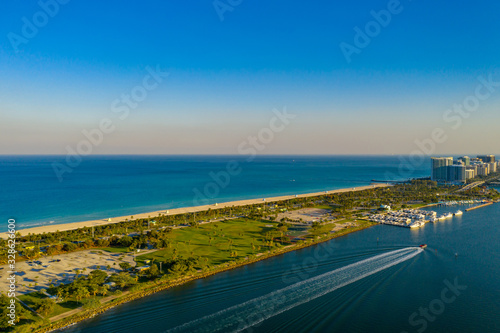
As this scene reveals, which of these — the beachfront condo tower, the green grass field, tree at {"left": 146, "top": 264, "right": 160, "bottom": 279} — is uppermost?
the beachfront condo tower

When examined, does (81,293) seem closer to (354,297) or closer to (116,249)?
(116,249)

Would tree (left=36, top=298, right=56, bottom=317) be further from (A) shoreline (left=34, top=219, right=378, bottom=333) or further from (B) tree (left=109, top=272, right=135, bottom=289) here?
(B) tree (left=109, top=272, right=135, bottom=289)

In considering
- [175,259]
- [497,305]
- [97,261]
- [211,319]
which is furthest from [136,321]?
[497,305]

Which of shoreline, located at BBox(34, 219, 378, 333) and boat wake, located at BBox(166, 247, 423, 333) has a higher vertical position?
shoreline, located at BBox(34, 219, 378, 333)

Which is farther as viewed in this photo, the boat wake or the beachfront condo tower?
the beachfront condo tower

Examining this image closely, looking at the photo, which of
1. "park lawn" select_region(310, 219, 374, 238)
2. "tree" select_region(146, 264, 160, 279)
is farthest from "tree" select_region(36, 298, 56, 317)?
"park lawn" select_region(310, 219, 374, 238)

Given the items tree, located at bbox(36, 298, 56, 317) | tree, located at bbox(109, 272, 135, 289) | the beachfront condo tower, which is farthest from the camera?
the beachfront condo tower

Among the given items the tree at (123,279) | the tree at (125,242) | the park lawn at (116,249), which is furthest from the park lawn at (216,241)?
the tree at (123,279)

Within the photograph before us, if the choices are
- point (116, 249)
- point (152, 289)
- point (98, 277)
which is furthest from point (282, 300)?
point (116, 249)

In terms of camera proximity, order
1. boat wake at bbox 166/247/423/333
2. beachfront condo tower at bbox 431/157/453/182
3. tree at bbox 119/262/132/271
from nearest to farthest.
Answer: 1. boat wake at bbox 166/247/423/333
2. tree at bbox 119/262/132/271
3. beachfront condo tower at bbox 431/157/453/182
